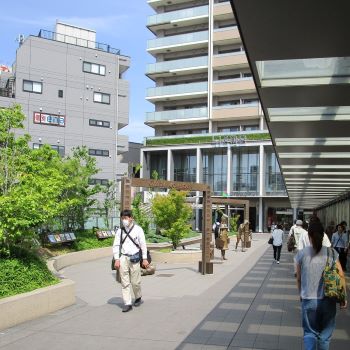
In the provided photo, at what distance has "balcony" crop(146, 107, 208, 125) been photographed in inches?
2343

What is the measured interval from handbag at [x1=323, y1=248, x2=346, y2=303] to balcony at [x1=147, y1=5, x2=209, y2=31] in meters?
58.7

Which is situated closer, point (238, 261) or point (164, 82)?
point (238, 261)

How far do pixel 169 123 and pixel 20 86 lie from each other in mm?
22574

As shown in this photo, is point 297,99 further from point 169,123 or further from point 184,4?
point 184,4

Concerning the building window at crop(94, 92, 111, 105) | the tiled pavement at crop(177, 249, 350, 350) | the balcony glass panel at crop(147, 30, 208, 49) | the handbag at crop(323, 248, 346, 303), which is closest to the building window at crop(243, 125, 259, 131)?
the balcony glass panel at crop(147, 30, 208, 49)

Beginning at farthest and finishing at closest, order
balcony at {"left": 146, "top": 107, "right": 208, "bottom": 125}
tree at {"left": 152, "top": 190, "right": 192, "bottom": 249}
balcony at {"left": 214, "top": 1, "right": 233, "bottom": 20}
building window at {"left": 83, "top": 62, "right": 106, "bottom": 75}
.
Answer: balcony at {"left": 146, "top": 107, "right": 208, "bottom": 125}, balcony at {"left": 214, "top": 1, "right": 233, "bottom": 20}, building window at {"left": 83, "top": 62, "right": 106, "bottom": 75}, tree at {"left": 152, "top": 190, "right": 192, "bottom": 249}

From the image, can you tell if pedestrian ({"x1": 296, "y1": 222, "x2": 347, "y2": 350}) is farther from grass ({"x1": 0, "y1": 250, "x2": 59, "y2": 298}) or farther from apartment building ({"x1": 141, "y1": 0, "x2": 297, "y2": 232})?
apartment building ({"x1": 141, "y1": 0, "x2": 297, "y2": 232})

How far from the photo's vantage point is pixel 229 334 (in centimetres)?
734

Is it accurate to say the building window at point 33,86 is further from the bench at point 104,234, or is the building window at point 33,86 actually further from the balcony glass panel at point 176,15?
the bench at point 104,234

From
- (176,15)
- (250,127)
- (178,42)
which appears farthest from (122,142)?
(176,15)

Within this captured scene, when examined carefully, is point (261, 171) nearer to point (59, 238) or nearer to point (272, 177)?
point (272, 177)

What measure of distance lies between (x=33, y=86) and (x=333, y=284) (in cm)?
4231

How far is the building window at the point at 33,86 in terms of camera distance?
43.7 metres

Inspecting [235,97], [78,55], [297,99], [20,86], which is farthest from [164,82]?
[297,99]
